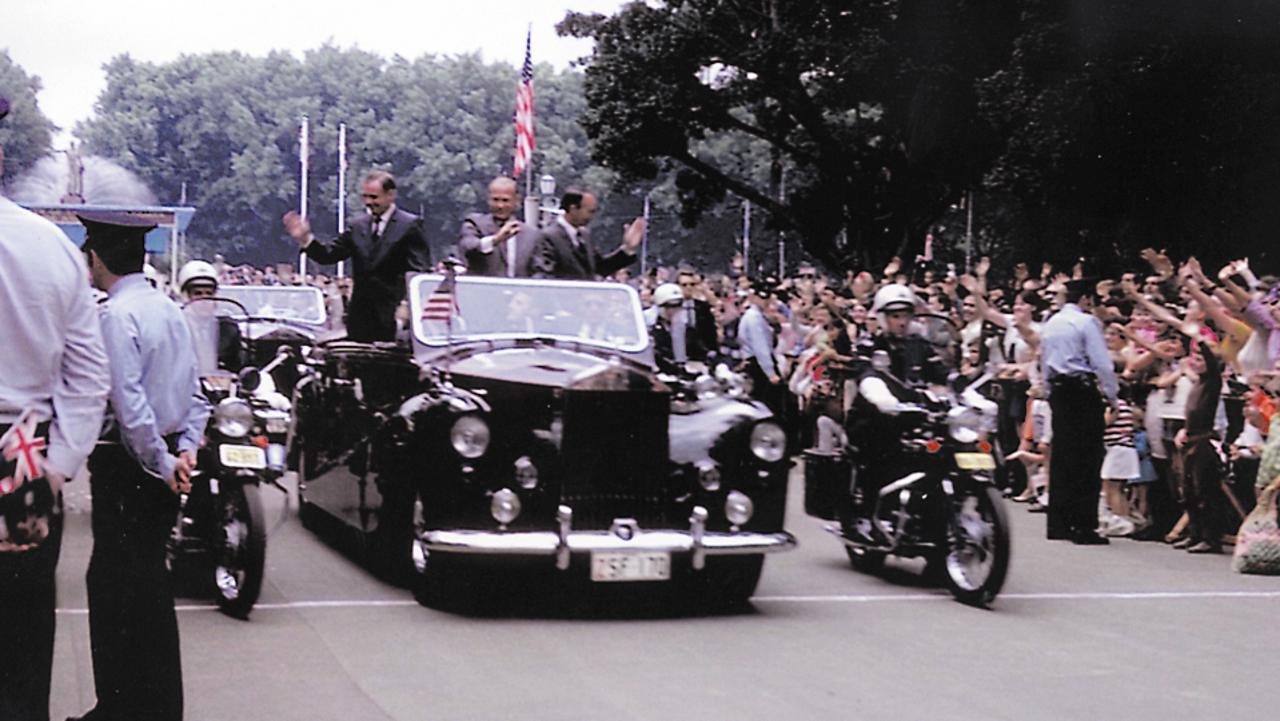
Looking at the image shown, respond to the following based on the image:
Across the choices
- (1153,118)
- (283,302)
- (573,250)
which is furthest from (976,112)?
(573,250)

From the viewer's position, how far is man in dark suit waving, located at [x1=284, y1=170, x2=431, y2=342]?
40.5 feet

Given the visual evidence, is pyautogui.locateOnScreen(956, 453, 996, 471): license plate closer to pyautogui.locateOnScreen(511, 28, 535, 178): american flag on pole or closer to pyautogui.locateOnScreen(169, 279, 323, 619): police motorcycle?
pyautogui.locateOnScreen(169, 279, 323, 619): police motorcycle

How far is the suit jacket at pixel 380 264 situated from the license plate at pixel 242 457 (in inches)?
112

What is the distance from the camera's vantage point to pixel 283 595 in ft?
33.2

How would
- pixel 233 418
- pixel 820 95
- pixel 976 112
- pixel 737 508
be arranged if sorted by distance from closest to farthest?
pixel 233 418
pixel 737 508
pixel 976 112
pixel 820 95

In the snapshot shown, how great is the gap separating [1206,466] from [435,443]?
6622mm

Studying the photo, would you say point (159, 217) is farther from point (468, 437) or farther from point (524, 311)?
point (468, 437)

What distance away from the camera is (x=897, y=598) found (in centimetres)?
1066

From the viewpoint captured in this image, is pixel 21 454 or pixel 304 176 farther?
pixel 304 176


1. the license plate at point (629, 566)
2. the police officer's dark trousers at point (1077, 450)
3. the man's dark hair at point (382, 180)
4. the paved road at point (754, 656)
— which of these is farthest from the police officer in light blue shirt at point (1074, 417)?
the license plate at point (629, 566)

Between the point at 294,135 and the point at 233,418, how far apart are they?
91.2m

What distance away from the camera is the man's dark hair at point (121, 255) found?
6199mm

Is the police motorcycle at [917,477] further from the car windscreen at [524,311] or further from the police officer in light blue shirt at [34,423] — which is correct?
the police officer in light blue shirt at [34,423]

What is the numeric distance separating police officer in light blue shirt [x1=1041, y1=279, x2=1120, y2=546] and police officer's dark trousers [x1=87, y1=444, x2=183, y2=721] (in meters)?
9.08
